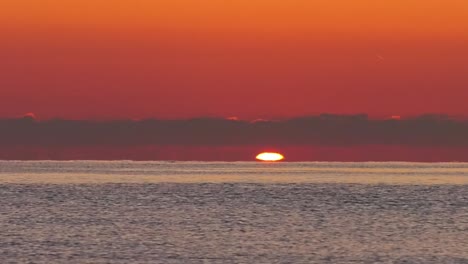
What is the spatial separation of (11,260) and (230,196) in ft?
74.1

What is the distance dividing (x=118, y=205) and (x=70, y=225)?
27.4 feet

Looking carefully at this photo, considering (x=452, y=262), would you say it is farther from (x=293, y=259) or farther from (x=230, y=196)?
(x=230, y=196)

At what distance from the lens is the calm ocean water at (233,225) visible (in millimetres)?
27703

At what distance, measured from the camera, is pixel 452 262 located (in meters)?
26.8

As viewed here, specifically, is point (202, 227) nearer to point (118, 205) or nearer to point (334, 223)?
point (334, 223)

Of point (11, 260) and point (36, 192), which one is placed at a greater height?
point (36, 192)

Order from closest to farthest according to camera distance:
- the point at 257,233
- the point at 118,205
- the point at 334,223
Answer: the point at 257,233 → the point at 334,223 → the point at 118,205

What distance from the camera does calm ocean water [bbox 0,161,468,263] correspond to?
90.9ft

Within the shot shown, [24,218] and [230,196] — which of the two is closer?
[24,218]

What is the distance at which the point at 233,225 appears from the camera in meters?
34.6

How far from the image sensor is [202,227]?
111 feet

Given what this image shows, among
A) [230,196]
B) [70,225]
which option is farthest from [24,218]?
[230,196]

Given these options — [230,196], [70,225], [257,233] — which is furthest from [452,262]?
[230,196]

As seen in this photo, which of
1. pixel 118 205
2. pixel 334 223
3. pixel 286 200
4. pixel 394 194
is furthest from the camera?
pixel 394 194
